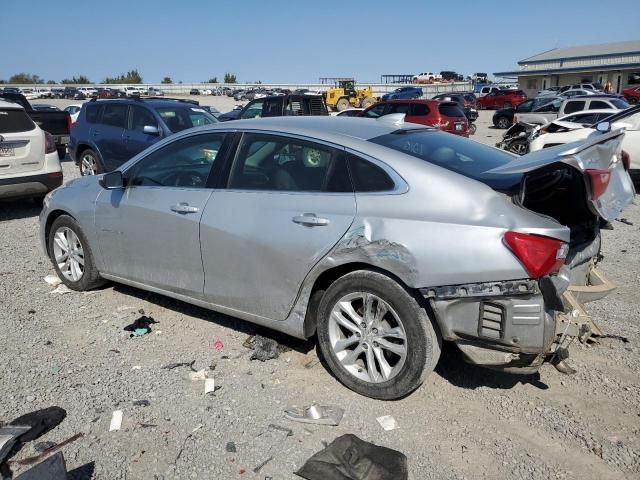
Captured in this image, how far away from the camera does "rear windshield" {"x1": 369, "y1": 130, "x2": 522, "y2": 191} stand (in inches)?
132

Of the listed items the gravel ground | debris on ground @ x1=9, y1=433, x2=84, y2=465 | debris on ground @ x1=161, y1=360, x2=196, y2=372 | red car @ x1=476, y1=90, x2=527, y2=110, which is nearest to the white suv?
the gravel ground

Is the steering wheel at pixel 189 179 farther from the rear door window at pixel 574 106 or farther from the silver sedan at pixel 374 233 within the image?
the rear door window at pixel 574 106

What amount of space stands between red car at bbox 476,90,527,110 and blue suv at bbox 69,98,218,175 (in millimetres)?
34648

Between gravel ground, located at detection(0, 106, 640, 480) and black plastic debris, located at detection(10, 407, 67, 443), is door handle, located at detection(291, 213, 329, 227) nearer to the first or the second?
gravel ground, located at detection(0, 106, 640, 480)

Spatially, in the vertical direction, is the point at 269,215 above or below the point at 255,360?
above

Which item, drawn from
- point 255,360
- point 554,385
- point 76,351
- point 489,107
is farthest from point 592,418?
point 489,107

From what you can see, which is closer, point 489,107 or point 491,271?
point 491,271

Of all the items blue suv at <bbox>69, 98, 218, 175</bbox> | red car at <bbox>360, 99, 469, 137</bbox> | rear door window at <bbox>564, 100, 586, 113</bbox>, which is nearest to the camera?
blue suv at <bbox>69, 98, 218, 175</bbox>

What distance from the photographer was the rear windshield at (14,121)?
8.34m

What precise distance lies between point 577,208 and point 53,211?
4515mm

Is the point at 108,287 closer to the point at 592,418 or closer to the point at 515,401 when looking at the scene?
the point at 515,401

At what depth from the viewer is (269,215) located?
372 centimetres

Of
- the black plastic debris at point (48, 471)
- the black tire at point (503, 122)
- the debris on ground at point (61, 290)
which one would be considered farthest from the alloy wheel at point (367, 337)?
the black tire at point (503, 122)

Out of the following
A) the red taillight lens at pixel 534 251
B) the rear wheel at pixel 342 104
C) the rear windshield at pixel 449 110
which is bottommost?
the rear wheel at pixel 342 104
